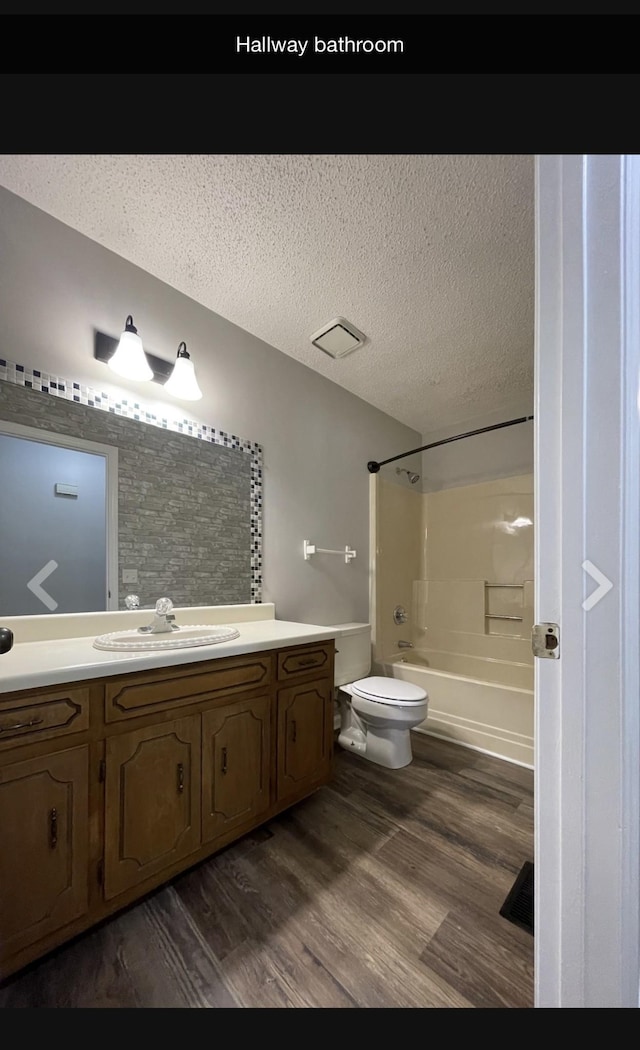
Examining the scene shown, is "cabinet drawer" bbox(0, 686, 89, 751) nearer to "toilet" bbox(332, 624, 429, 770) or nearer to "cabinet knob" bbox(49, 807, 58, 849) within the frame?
"cabinet knob" bbox(49, 807, 58, 849)

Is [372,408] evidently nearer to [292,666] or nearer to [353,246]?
[353,246]

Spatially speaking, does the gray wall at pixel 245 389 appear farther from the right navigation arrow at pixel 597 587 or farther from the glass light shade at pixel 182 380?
the right navigation arrow at pixel 597 587

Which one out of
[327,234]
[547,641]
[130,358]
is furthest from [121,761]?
[327,234]

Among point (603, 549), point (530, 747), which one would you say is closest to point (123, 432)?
point (603, 549)

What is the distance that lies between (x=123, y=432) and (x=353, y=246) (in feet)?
3.84

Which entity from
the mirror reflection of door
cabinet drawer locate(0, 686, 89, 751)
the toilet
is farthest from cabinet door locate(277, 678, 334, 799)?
the mirror reflection of door

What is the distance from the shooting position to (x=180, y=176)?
110 centimetres

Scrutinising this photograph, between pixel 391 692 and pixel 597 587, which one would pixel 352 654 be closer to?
pixel 391 692

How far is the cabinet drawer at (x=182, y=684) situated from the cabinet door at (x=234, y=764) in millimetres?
69

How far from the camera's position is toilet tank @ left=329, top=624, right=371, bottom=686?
1976mm

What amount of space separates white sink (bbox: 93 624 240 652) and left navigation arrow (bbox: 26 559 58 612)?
0.19 m

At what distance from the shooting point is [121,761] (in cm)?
92

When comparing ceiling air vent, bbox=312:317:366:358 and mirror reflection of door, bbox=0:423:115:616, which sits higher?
ceiling air vent, bbox=312:317:366:358
